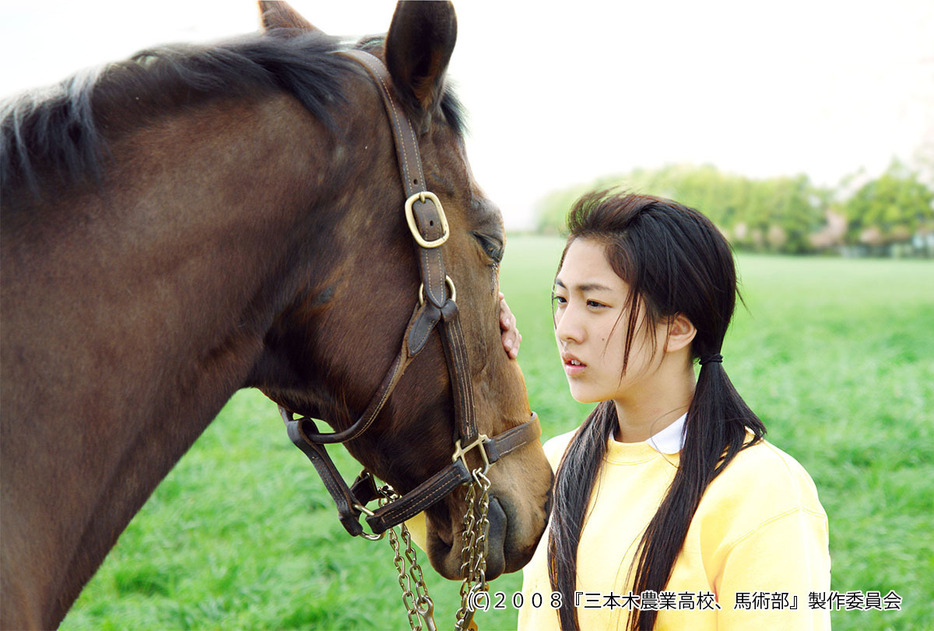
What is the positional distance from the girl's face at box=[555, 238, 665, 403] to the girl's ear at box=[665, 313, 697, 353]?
0.03 meters

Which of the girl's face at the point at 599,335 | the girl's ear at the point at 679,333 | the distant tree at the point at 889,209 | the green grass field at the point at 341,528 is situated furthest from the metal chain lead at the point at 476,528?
the distant tree at the point at 889,209

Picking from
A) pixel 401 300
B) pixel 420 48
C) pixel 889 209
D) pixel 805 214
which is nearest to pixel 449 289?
pixel 401 300

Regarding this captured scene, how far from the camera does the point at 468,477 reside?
170 centimetres

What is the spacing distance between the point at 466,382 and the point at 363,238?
0.38 metres

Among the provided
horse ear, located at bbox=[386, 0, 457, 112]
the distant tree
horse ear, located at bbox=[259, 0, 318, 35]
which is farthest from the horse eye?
the distant tree

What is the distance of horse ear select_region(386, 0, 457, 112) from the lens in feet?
4.59

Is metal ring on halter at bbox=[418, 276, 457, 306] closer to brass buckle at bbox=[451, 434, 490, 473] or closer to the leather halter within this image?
the leather halter

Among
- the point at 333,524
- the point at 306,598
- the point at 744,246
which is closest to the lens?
the point at 306,598

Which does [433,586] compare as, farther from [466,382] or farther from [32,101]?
[32,101]

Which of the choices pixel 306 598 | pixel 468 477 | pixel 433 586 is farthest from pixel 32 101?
pixel 433 586

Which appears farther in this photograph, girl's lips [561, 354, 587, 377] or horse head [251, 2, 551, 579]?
girl's lips [561, 354, 587, 377]

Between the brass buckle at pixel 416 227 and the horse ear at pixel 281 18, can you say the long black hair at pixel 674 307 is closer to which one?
the brass buckle at pixel 416 227

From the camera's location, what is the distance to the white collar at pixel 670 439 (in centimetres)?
201

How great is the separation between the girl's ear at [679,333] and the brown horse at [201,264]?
1.95 ft
